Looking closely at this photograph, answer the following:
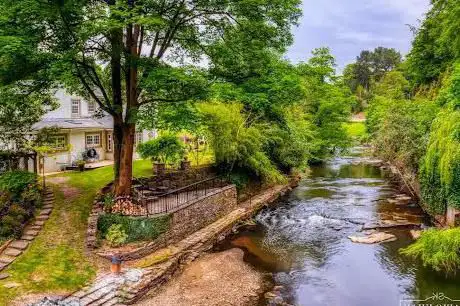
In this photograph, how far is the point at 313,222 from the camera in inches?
1000

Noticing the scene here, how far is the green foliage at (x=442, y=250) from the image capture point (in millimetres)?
16469

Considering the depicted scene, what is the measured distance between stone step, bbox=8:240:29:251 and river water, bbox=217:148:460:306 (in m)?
9.62

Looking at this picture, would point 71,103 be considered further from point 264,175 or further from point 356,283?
point 356,283

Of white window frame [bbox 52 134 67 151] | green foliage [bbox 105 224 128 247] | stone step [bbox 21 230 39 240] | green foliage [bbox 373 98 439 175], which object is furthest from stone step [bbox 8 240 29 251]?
green foliage [bbox 373 98 439 175]

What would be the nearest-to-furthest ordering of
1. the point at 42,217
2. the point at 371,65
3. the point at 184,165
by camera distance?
the point at 42,217
the point at 184,165
the point at 371,65

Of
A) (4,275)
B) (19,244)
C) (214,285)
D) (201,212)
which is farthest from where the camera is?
(201,212)

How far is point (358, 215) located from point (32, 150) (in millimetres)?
20229

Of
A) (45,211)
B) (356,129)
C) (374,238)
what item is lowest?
(374,238)

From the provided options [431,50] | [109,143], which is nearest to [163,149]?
[109,143]

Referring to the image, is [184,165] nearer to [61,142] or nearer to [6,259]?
[61,142]

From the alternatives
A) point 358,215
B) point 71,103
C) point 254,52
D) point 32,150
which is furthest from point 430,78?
point 32,150

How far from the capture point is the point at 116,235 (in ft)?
57.6

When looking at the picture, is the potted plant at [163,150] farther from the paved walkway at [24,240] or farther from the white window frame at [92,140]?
the paved walkway at [24,240]

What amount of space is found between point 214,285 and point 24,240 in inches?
317
